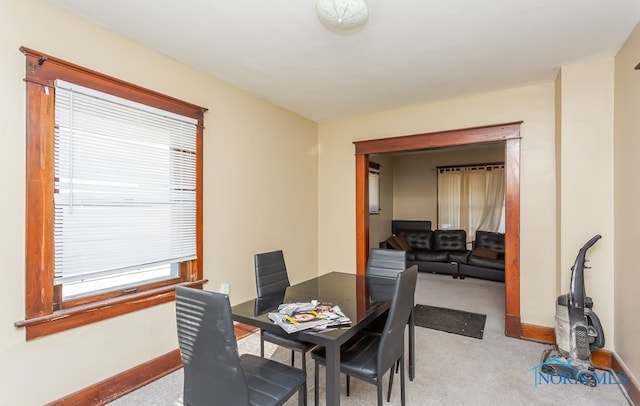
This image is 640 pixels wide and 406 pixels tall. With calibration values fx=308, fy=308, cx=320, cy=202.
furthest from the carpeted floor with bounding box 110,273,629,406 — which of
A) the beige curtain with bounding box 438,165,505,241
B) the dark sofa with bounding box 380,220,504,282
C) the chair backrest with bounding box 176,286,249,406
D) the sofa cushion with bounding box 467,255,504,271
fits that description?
the beige curtain with bounding box 438,165,505,241

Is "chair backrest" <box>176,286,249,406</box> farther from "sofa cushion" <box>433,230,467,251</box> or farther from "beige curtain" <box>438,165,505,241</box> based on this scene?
A: "beige curtain" <box>438,165,505,241</box>

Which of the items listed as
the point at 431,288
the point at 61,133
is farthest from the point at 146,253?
the point at 431,288

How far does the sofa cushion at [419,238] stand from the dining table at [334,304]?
4.40m

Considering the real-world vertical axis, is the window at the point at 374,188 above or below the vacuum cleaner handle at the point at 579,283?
above

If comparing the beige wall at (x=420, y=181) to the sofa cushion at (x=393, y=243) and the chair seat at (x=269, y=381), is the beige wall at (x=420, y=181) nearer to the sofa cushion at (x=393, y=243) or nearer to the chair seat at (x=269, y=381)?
the sofa cushion at (x=393, y=243)

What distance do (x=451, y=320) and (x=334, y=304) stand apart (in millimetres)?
2376

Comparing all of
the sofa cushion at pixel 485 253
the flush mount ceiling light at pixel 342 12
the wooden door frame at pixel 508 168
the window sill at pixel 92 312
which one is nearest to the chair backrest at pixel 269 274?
the window sill at pixel 92 312

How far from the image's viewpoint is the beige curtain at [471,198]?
6578 mm

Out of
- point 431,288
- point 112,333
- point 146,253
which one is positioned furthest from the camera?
point 431,288

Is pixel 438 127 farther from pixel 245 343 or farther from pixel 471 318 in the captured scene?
pixel 245 343

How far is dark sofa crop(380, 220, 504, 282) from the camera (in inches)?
225

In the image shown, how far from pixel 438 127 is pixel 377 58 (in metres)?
1.48

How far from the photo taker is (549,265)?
3.11m

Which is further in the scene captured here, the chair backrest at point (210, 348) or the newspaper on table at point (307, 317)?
the newspaper on table at point (307, 317)
